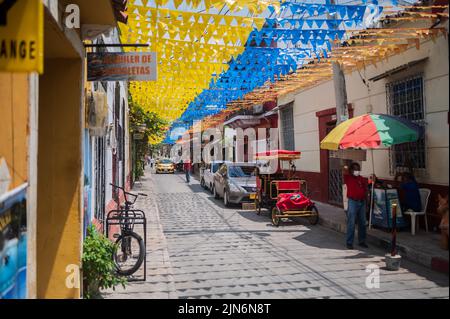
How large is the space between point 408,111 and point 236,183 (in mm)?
6538

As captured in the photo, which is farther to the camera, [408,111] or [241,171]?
[241,171]

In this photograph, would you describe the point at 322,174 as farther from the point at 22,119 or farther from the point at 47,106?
the point at 22,119

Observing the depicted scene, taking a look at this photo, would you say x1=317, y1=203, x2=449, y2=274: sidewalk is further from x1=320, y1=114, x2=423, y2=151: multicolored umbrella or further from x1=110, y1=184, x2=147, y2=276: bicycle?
x1=110, y1=184, x2=147, y2=276: bicycle

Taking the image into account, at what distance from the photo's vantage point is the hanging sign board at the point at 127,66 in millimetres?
4641

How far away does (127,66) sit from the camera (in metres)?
4.64

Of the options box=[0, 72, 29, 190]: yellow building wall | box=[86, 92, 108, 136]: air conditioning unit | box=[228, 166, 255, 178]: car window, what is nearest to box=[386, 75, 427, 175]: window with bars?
box=[228, 166, 255, 178]: car window

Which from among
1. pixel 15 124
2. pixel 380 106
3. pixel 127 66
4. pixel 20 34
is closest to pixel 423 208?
pixel 380 106

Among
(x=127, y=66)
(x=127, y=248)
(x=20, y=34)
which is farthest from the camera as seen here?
(x=127, y=248)

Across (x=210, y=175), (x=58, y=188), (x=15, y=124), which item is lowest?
(x=210, y=175)

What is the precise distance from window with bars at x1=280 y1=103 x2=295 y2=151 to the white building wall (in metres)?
0.40

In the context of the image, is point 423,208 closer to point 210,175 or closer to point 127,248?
point 127,248

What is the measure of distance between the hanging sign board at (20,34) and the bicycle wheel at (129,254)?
3898 mm

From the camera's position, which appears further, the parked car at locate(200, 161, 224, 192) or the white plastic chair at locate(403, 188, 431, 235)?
the parked car at locate(200, 161, 224, 192)

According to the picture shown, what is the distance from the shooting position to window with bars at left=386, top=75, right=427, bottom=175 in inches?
338
